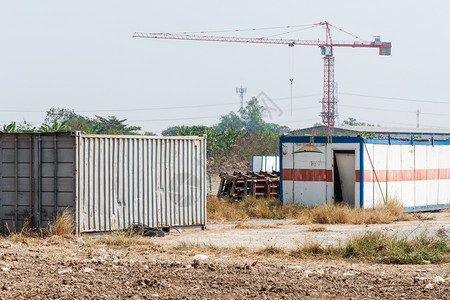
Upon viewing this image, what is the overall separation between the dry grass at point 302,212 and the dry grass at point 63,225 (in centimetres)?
639

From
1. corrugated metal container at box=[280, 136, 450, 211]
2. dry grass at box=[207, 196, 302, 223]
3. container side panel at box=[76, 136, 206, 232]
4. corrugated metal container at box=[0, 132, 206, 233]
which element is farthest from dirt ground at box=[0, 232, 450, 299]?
corrugated metal container at box=[280, 136, 450, 211]

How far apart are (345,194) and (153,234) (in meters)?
9.20

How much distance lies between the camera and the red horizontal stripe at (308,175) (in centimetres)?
2202

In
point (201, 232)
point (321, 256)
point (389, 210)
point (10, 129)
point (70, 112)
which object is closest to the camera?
point (321, 256)

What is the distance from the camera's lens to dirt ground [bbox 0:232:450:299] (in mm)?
8500

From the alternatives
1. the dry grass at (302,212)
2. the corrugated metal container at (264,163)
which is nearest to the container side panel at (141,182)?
the dry grass at (302,212)

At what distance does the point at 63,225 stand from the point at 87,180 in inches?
46.9

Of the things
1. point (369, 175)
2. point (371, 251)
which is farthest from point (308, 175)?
point (371, 251)

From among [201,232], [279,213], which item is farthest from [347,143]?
[201,232]

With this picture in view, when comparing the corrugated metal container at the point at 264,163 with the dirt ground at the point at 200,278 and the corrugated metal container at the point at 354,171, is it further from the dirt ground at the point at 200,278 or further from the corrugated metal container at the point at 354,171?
the dirt ground at the point at 200,278

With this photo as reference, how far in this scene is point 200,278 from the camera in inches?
373

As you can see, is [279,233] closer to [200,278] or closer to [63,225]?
[63,225]

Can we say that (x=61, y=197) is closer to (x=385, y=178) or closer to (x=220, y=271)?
(x=220, y=271)

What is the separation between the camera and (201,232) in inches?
669
